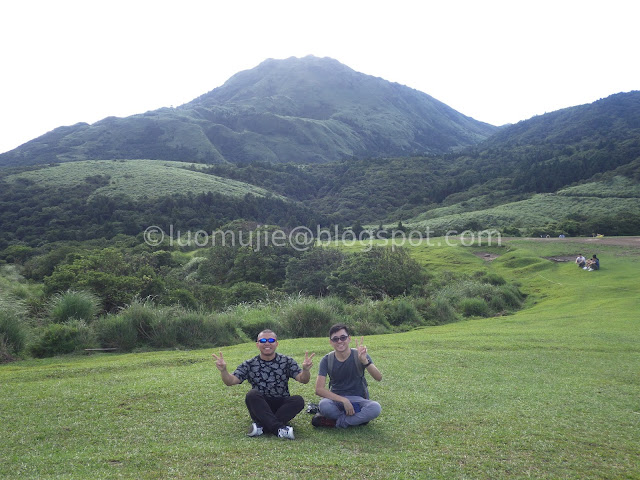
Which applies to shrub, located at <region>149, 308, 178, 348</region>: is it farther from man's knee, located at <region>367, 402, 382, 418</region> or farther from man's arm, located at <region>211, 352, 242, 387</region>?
man's knee, located at <region>367, 402, 382, 418</region>

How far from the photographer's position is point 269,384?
5852mm

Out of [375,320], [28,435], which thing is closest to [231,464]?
[28,435]

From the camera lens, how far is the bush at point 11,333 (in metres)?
10.7

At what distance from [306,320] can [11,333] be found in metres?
8.40

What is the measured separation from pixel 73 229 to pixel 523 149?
122 meters

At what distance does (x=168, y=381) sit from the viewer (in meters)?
7.71

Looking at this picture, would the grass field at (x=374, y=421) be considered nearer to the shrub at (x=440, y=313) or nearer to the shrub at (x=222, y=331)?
the shrub at (x=222, y=331)

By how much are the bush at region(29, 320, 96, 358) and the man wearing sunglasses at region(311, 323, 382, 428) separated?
28.2 feet

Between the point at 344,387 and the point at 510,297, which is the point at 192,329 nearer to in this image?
the point at 344,387

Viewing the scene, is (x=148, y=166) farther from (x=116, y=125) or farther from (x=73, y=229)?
(x=116, y=125)

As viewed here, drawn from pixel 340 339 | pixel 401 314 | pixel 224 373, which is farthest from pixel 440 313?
pixel 224 373

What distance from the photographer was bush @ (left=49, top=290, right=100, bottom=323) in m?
13.4

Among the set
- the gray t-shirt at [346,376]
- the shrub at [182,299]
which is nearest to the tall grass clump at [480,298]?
the shrub at [182,299]

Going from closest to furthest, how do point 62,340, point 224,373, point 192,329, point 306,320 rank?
point 224,373, point 62,340, point 192,329, point 306,320
